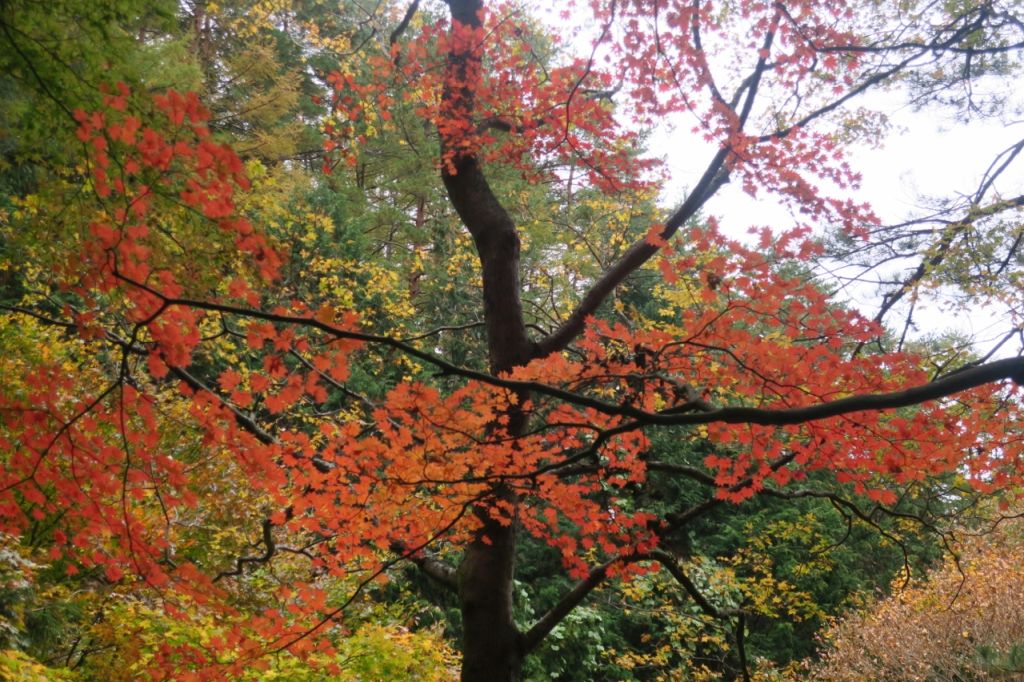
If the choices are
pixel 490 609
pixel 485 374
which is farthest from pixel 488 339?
pixel 485 374

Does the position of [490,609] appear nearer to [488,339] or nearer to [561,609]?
[561,609]

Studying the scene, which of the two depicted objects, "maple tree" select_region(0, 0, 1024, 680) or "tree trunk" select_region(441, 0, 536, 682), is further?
"tree trunk" select_region(441, 0, 536, 682)

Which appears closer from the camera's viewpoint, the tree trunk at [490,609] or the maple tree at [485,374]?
the maple tree at [485,374]

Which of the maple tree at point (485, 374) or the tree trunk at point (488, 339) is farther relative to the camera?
the tree trunk at point (488, 339)

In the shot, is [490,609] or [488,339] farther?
[488,339]

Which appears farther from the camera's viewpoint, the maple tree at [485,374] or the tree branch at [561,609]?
the tree branch at [561,609]

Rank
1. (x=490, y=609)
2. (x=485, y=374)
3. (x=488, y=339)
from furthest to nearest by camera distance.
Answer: (x=488, y=339)
(x=490, y=609)
(x=485, y=374)

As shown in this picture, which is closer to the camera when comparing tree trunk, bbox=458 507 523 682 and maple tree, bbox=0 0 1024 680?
maple tree, bbox=0 0 1024 680

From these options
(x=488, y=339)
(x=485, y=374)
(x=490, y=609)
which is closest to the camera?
(x=485, y=374)

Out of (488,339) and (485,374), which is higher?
(488,339)

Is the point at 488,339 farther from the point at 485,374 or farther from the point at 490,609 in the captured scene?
the point at 485,374

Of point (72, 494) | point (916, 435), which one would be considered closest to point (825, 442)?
point (916, 435)

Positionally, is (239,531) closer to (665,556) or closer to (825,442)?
(665,556)

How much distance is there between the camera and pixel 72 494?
3182mm
